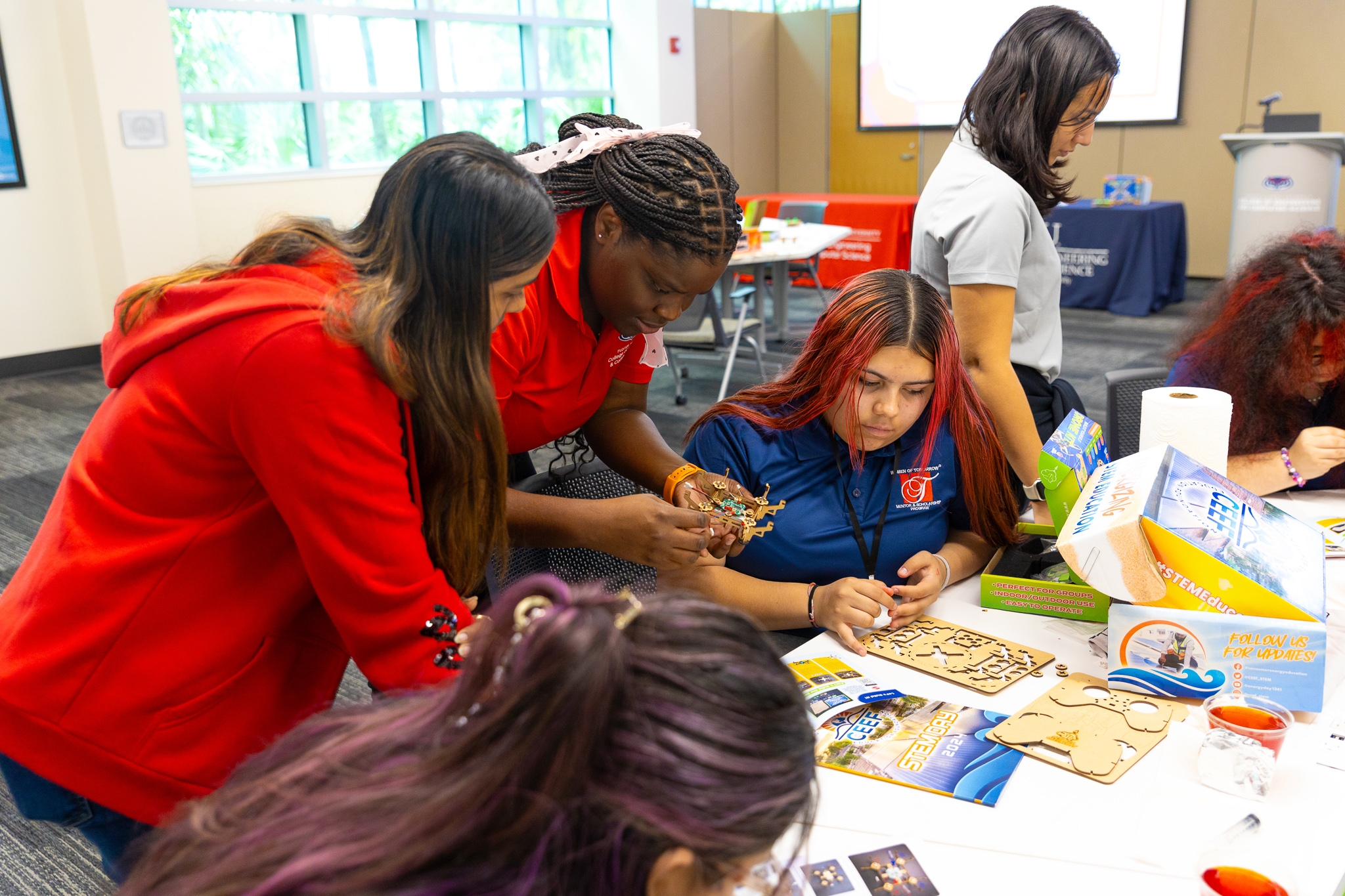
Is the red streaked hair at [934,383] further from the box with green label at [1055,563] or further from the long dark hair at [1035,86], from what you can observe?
the long dark hair at [1035,86]

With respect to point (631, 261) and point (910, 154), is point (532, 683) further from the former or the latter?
point (910, 154)

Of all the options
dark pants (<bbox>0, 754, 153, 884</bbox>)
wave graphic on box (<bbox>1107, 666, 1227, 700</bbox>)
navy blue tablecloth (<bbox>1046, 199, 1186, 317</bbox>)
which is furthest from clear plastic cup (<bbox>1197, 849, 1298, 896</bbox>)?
navy blue tablecloth (<bbox>1046, 199, 1186, 317</bbox>)

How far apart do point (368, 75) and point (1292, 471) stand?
7.28 meters

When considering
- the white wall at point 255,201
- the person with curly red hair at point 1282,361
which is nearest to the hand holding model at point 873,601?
the person with curly red hair at point 1282,361

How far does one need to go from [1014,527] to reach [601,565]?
2.47 ft

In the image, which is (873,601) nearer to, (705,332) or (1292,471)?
(1292,471)

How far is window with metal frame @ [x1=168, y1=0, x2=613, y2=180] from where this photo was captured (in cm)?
669

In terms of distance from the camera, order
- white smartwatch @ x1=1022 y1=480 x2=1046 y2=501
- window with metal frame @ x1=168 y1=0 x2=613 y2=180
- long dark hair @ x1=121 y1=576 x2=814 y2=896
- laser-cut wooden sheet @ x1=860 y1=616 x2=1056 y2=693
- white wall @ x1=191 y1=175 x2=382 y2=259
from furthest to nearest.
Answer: window with metal frame @ x1=168 y1=0 x2=613 y2=180, white wall @ x1=191 y1=175 x2=382 y2=259, white smartwatch @ x1=1022 y1=480 x2=1046 y2=501, laser-cut wooden sheet @ x1=860 y1=616 x2=1056 y2=693, long dark hair @ x1=121 y1=576 x2=814 y2=896

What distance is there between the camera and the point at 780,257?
17.7 ft

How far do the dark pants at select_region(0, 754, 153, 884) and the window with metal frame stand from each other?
6.55 m

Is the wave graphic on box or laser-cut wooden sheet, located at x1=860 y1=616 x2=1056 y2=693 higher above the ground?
the wave graphic on box

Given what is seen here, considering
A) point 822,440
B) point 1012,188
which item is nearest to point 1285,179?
point 1012,188

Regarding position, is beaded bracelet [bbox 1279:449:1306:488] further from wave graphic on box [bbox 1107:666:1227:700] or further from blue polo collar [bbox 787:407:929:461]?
wave graphic on box [bbox 1107:666:1227:700]

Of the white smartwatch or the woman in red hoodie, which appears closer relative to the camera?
the woman in red hoodie
